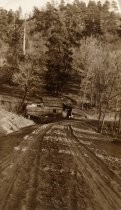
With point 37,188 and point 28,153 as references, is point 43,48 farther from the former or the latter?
point 37,188

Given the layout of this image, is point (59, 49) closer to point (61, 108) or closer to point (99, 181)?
point (61, 108)

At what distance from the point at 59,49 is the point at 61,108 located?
23.6 meters

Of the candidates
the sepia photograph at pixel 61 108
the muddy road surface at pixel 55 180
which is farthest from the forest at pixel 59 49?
the muddy road surface at pixel 55 180

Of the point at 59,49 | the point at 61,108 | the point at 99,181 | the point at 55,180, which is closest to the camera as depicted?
the point at 55,180

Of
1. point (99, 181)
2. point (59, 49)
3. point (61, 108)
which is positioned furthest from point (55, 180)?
point (59, 49)

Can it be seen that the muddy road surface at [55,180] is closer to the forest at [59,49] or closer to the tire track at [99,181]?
the tire track at [99,181]

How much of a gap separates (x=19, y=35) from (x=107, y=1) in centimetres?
5200

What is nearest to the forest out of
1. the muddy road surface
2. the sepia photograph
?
the sepia photograph

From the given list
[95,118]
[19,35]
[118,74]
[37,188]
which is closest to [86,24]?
[19,35]

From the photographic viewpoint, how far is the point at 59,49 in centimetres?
9225

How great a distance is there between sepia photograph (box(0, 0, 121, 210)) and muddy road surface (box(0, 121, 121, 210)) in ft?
0.12

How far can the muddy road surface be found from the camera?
40.5 ft

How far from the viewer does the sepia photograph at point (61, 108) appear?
46.6 feet

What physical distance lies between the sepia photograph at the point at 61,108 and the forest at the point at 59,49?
23cm
